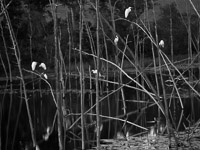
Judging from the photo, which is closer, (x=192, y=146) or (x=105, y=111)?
(x=192, y=146)

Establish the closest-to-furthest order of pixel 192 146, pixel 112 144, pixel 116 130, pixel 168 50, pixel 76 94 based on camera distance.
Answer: pixel 192 146 → pixel 112 144 → pixel 116 130 → pixel 76 94 → pixel 168 50

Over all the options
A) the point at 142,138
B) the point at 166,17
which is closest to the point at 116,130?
the point at 142,138

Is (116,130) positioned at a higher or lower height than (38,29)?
lower

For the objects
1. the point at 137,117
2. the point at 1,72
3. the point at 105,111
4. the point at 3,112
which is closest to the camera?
the point at 137,117

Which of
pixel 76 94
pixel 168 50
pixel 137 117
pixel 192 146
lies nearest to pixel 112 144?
pixel 192 146

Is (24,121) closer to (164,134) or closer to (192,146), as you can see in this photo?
(164,134)

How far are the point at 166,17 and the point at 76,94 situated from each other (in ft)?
70.2

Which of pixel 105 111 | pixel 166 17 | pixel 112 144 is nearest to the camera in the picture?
pixel 112 144

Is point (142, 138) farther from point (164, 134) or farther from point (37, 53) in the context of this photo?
point (37, 53)

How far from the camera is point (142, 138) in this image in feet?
9.77

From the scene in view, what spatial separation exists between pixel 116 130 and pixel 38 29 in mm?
11728

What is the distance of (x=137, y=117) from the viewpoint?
4203 millimetres

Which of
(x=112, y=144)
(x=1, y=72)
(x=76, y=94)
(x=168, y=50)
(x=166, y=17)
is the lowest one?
(x=112, y=144)

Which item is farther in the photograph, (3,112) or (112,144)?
(3,112)
